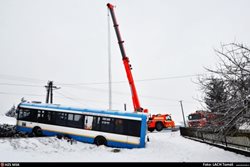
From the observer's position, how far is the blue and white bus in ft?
37.9

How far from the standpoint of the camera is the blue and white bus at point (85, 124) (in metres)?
11.6

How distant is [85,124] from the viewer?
12289 millimetres

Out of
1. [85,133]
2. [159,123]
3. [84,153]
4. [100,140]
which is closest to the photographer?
[84,153]

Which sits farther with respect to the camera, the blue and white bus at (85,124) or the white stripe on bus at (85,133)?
the blue and white bus at (85,124)

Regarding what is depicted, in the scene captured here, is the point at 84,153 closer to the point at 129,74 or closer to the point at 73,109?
the point at 73,109

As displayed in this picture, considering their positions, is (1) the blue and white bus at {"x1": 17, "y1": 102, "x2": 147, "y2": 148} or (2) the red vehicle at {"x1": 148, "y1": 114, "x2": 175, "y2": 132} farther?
(2) the red vehicle at {"x1": 148, "y1": 114, "x2": 175, "y2": 132}

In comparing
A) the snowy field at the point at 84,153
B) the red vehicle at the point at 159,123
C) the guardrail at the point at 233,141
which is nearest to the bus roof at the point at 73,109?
the snowy field at the point at 84,153

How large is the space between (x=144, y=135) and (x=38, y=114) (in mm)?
8835

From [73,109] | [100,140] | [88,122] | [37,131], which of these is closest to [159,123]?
[100,140]

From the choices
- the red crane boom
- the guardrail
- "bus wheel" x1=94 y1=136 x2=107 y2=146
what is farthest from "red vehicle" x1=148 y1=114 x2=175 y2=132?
"bus wheel" x1=94 y1=136 x2=107 y2=146

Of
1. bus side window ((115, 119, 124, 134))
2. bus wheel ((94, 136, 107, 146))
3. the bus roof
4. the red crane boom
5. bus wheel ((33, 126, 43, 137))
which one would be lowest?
bus wheel ((94, 136, 107, 146))

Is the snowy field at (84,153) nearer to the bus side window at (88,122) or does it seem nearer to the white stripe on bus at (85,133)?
the white stripe on bus at (85,133)

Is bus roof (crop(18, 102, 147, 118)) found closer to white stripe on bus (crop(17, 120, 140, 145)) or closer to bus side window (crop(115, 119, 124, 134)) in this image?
bus side window (crop(115, 119, 124, 134))

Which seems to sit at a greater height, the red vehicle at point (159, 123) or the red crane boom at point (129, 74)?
the red crane boom at point (129, 74)
